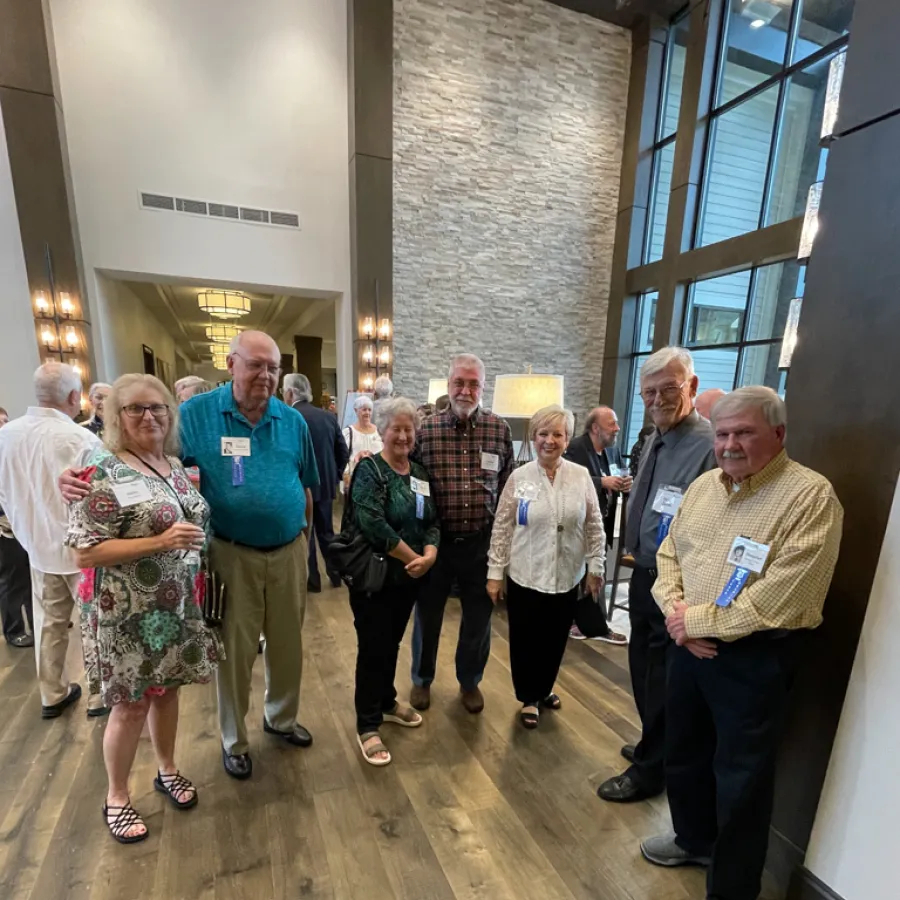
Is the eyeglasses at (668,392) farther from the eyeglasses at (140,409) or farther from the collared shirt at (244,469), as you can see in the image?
the eyeglasses at (140,409)

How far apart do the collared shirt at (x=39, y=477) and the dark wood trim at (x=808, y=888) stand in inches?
119

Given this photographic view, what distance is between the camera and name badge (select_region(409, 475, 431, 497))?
6.47 feet

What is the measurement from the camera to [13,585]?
9.25 feet

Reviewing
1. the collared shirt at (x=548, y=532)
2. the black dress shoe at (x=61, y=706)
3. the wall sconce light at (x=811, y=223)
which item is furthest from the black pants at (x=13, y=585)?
the wall sconce light at (x=811, y=223)

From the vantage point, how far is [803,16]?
18.9 ft

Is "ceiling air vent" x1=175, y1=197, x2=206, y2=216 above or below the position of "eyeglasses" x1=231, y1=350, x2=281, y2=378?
above

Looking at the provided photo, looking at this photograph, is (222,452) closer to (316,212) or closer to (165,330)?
(316,212)

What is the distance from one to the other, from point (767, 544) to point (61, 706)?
310 centimetres

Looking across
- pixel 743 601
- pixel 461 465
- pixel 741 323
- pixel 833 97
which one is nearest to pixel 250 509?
pixel 461 465

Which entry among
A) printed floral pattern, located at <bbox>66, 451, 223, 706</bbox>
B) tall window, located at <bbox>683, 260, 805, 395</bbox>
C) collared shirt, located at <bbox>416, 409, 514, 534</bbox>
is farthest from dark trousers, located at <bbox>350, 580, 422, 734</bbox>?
tall window, located at <bbox>683, 260, 805, 395</bbox>

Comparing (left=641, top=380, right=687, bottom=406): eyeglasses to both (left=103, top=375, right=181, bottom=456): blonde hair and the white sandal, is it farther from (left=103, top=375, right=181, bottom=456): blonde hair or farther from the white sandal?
the white sandal

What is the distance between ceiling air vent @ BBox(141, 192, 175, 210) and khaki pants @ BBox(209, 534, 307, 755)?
5.83 metres

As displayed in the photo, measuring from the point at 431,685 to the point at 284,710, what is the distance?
2.65ft

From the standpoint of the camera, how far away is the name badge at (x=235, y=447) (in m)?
1.74
